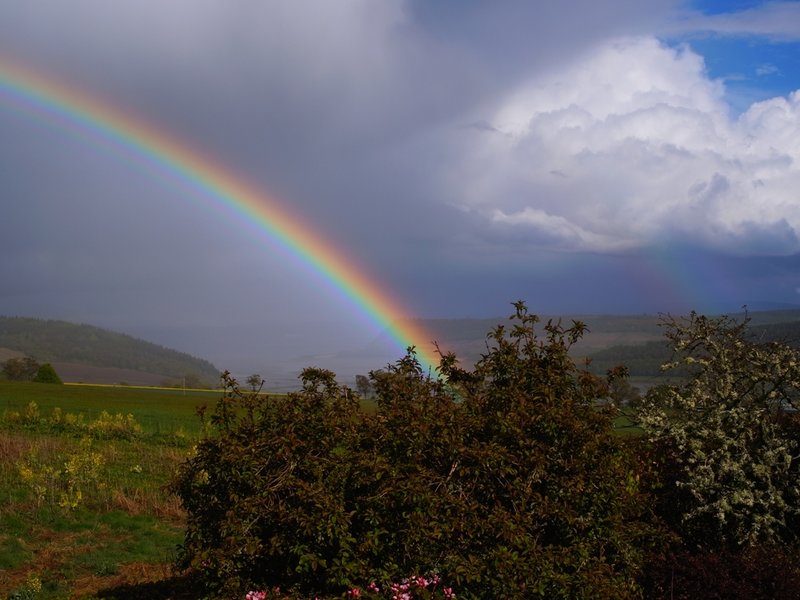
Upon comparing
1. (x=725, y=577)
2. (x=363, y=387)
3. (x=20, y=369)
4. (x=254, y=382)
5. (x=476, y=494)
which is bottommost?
(x=725, y=577)

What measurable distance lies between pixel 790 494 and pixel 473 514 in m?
5.18

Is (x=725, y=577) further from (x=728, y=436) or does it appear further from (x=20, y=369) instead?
(x=20, y=369)

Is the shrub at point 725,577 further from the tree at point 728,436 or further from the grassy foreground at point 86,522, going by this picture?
the grassy foreground at point 86,522

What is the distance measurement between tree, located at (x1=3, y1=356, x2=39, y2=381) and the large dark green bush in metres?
96.9

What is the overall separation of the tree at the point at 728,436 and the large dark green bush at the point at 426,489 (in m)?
1.45

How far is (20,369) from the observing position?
98.0m

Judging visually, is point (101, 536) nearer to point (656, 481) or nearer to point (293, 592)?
point (293, 592)

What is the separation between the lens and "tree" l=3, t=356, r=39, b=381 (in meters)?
96.1

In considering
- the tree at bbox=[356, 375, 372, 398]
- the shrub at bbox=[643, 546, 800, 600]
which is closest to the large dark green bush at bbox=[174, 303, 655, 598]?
the shrub at bbox=[643, 546, 800, 600]

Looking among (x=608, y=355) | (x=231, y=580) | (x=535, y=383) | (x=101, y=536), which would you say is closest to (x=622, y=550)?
(x=535, y=383)

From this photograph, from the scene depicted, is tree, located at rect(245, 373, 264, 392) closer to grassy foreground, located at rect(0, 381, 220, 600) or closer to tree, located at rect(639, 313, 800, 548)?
grassy foreground, located at rect(0, 381, 220, 600)

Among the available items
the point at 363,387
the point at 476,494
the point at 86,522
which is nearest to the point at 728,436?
the point at 476,494

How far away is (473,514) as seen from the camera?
22.7 feet

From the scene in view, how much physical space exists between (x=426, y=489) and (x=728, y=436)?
5.24 m
